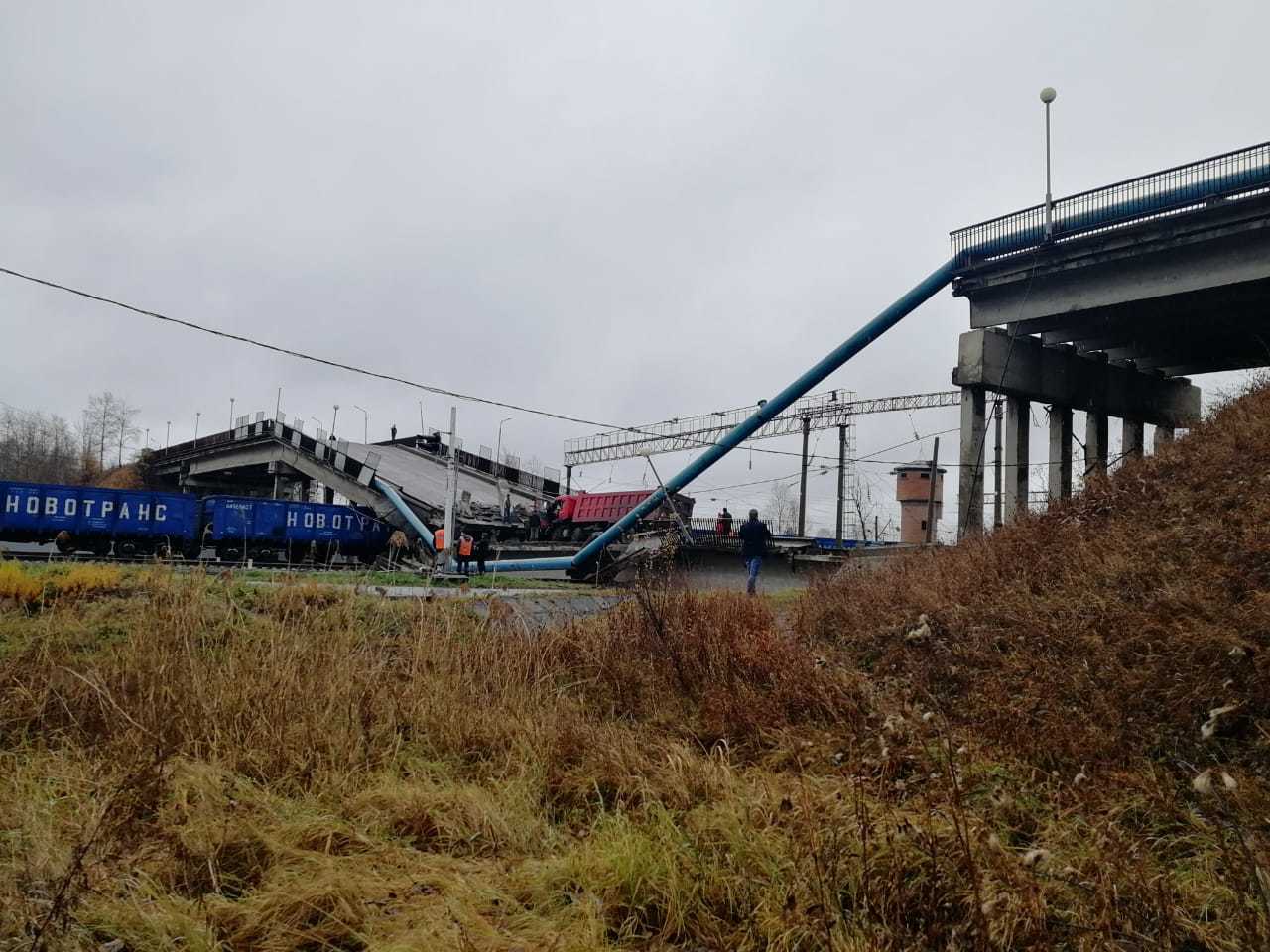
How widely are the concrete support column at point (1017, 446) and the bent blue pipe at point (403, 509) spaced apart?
1835 cm

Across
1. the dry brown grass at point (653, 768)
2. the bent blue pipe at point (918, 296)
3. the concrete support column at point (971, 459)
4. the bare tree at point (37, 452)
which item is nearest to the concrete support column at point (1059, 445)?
the concrete support column at point (971, 459)

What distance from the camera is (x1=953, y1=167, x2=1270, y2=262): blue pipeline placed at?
48.2 ft

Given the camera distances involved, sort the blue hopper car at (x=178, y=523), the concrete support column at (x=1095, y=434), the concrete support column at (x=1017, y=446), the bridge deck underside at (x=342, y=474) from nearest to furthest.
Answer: the concrete support column at (x=1017, y=446) < the concrete support column at (x=1095, y=434) < the blue hopper car at (x=178, y=523) < the bridge deck underside at (x=342, y=474)

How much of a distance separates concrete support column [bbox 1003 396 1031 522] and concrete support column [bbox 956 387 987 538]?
1213 millimetres

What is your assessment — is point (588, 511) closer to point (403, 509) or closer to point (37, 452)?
point (403, 509)

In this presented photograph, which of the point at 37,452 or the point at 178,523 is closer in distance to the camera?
the point at 178,523

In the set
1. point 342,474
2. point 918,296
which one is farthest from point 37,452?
point 918,296

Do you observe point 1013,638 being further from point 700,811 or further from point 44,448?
point 44,448

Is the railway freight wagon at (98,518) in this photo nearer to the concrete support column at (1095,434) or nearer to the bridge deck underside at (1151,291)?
the bridge deck underside at (1151,291)

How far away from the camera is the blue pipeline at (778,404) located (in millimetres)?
19375

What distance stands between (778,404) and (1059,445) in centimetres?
777

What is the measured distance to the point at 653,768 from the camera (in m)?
4.04

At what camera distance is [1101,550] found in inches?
269

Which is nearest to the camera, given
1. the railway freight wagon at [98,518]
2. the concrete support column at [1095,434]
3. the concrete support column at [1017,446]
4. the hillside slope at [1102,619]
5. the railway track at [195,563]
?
the hillside slope at [1102,619]
